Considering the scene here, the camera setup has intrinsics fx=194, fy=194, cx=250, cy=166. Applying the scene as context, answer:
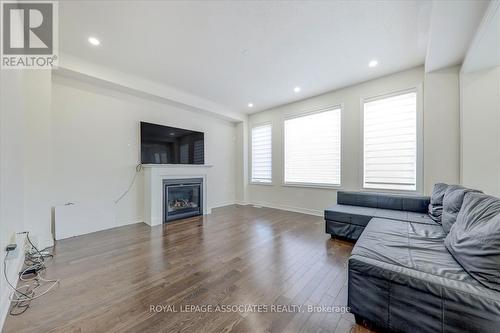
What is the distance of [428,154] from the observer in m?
3.16

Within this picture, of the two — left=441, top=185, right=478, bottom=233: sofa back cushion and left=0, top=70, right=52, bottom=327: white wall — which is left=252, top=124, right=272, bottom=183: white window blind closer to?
left=441, top=185, right=478, bottom=233: sofa back cushion

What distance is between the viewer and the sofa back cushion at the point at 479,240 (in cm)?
114

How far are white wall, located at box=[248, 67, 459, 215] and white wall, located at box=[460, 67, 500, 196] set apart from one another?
0.21 meters

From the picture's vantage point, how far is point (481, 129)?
2627mm

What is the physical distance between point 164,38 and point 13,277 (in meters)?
3.06

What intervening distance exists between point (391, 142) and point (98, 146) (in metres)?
5.38

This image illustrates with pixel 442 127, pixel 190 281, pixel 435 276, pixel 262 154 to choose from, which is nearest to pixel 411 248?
pixel 435 276

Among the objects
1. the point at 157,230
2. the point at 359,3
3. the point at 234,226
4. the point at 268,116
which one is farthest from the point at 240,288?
the point at 268,116

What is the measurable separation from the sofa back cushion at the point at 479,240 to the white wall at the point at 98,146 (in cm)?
466

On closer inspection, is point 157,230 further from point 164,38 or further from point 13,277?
point 164,38

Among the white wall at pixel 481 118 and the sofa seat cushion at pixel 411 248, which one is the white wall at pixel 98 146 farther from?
the white wall at pixel 481 118

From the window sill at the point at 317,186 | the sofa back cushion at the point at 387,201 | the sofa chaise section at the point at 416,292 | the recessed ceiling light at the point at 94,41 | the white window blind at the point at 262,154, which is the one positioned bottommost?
the sofa chaise section at the point at 416,292

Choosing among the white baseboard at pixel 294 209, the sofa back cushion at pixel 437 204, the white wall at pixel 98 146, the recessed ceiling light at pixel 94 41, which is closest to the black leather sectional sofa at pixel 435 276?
the sofa back cushion at pixel 437 204

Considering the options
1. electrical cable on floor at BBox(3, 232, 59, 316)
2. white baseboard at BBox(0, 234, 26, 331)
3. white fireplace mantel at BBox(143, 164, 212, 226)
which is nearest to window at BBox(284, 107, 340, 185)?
white fireplace mantel at BBox(143, 164, 212, 226)
